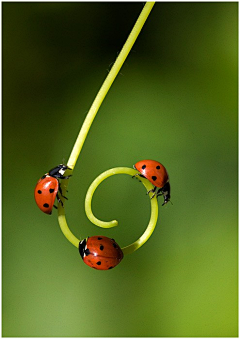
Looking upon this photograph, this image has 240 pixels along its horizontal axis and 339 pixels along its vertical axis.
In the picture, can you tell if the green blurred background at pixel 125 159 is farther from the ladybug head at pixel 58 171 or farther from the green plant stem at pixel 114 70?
the green plant stem at pixel 114 70

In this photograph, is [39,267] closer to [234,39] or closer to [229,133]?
[229,133]

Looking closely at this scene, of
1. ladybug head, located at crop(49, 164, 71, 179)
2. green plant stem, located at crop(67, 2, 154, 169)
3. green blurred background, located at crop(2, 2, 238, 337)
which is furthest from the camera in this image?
green blurred background, located at crop(2, 2, 238, 337)

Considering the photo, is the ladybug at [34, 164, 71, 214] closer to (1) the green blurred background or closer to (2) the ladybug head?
(2) the ladybug head

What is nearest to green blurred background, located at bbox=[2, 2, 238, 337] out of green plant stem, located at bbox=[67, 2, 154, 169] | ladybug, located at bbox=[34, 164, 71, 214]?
ladybug, located at bbox=[34, 164, 71, 214]

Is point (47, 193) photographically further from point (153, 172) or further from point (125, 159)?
point (125, 159)

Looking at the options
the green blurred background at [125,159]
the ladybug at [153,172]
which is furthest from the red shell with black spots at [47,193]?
the green blurred background at [125,159]

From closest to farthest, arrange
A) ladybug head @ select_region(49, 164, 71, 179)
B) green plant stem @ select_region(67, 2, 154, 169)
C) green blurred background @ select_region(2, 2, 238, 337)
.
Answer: green plant stem @ select_region(67, 2, 154, 169) < ladybug head @ select_region(49, 164, 71, 179) < green blurred background @ select_region(2, 2, 238, 337)

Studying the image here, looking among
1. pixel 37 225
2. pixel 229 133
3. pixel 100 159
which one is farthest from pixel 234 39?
pixel 37 225
